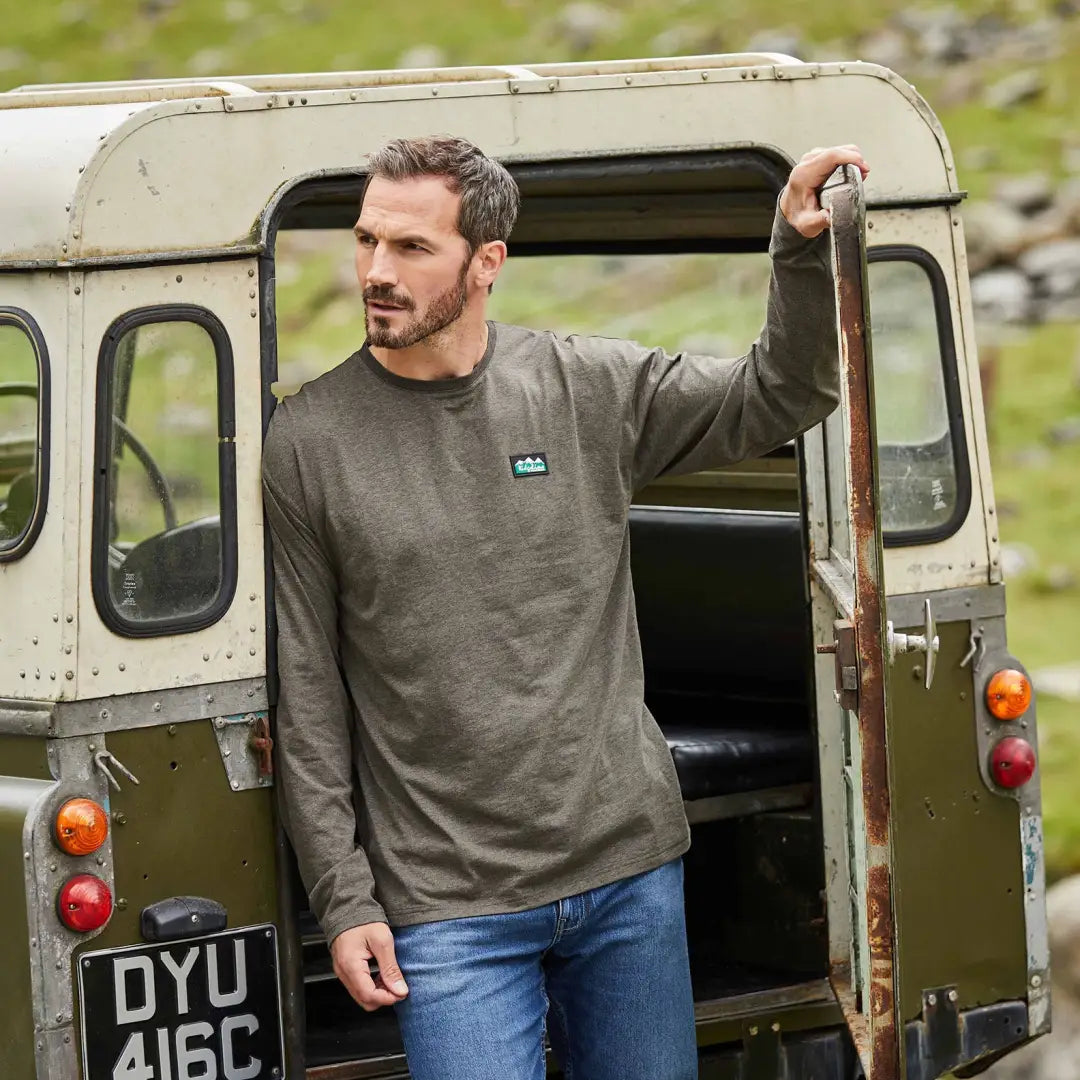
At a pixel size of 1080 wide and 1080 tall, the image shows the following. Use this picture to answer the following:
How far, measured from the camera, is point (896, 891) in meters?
3.21

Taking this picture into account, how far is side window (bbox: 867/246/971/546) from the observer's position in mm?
4094

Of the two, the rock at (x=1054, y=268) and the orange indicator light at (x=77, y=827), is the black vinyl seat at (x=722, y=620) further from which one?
the rock at (x=1054, y=268)

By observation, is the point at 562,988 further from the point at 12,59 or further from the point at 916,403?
the point at 12,59

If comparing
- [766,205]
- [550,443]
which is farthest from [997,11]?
[550,443]

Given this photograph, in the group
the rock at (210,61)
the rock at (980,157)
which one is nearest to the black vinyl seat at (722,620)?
the rock at (980,157)

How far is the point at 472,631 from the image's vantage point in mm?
3367

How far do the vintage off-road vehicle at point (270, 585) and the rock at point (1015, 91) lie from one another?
17343mm

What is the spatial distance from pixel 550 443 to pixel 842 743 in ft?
3.59

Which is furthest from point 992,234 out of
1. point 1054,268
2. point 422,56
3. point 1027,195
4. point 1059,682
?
point 422,56

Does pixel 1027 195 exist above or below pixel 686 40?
below

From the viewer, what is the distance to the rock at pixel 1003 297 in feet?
54.1

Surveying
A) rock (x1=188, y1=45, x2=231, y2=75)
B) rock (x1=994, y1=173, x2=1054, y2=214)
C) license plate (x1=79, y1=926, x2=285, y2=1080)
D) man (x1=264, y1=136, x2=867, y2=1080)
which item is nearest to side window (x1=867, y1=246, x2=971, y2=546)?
man (x1=264, y1=136, x2=867, y2=1080)

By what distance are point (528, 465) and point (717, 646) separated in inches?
84.9

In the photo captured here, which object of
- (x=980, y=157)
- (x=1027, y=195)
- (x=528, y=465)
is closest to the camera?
(x=528, y=465)
